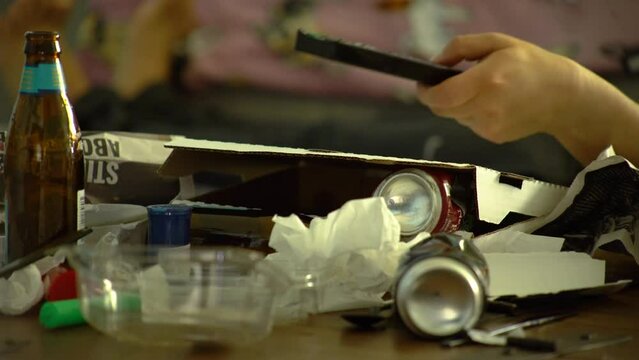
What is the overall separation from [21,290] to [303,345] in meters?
0.22

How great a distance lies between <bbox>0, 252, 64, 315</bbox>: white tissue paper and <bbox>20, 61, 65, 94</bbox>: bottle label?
0.49ft

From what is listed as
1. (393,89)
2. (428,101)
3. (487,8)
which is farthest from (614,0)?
(428,101)

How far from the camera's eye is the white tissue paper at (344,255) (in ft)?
1.93

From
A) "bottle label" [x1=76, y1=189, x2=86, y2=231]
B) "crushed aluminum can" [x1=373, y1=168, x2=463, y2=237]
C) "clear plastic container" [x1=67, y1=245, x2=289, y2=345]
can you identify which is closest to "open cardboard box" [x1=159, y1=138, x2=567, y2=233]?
"crushed aluminum can" [x1=373, y1=168, x2=463, y2=237]

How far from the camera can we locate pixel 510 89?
102 cm

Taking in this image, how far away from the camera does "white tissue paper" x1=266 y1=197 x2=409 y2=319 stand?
0.59 m

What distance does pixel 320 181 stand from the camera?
868 millimetres

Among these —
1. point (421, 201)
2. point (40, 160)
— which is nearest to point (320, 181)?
point (421, 201)

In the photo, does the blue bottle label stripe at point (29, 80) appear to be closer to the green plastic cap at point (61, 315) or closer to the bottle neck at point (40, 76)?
the bottle neck at point (40, 76)

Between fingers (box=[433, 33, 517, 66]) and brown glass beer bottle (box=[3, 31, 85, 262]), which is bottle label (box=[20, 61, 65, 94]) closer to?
brown glass beer bottle (box=[3, 31, 85, 262])

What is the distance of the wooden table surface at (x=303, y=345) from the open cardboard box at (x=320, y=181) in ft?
0.53

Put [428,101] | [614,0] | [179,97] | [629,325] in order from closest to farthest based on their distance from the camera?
1. [629,325]
2. [428,101]
3. [614,0]
4. [179,97]

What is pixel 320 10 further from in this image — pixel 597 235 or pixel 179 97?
pixel 597 235

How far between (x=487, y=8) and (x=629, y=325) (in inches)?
41.0
